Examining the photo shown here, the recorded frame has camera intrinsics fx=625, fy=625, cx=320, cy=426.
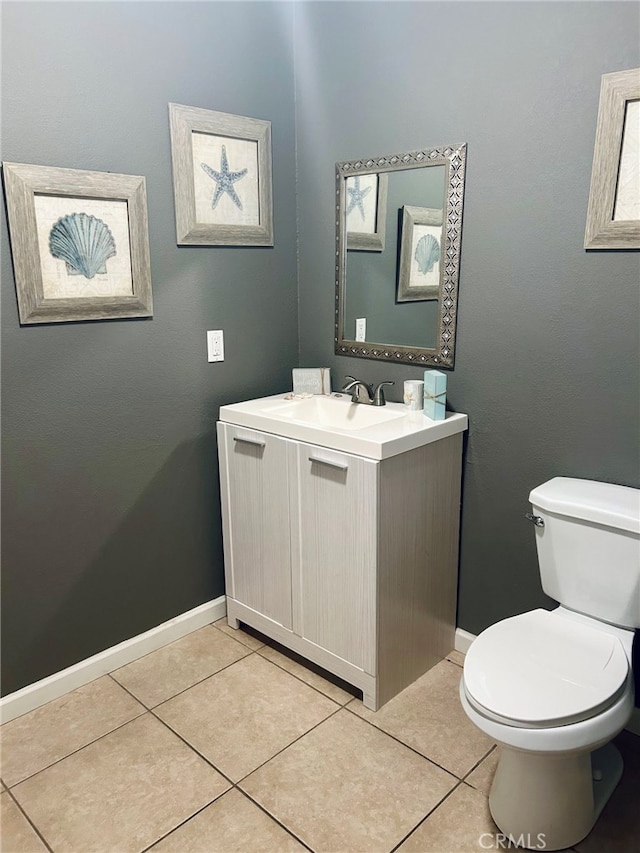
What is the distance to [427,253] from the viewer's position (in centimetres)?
219

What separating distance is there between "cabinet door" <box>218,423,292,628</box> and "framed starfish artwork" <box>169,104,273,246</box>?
2.45 ft

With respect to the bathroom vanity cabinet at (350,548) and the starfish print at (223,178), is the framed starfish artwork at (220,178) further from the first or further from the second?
the bathroom vanity cabinet at (350,548)

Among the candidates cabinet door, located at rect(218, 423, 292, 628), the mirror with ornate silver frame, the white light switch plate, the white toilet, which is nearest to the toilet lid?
the white toilet

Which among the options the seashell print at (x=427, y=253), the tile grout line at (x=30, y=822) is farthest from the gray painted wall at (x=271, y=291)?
the tile grout line at (x=30, y=822)

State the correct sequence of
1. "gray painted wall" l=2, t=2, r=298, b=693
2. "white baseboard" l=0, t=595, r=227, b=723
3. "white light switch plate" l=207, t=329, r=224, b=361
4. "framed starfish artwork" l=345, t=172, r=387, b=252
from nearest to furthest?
"gray painted wall" l=2, t=2, r=298, b=693 → "white baseboard" l=0, t=595, r=227, b=723 → "framed starfish artwork" l=345, t=172, r=387, b=252 → "white light switch plate" l=207, t=329, r=224, b=361

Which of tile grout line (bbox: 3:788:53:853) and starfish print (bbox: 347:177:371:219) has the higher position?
starfish print (bbox: 347:177:371:219)

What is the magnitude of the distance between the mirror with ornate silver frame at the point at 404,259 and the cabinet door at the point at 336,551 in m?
0.58

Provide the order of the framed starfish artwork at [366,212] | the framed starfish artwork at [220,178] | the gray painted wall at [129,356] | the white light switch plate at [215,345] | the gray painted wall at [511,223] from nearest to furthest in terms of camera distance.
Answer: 1. the gray painted wall at [511,223]
2. the gray painted wall at [129,356]
3. the framed starfish artwork at [220,178]
4. the framed starfish artwork at [366,212]
5. the white light switch plate at [215,345]

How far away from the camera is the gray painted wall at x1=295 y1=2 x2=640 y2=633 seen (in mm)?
1790

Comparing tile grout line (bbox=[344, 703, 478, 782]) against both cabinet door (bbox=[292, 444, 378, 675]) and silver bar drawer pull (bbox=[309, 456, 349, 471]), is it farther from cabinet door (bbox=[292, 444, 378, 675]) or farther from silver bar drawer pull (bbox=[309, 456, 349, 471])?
silver bar drawer pull (bbox=[309, 456, 349, 471])

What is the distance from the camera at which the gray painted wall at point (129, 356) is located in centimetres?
190

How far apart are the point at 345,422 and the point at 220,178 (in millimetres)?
1019

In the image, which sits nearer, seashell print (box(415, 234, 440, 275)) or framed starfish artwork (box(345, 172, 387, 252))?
seashell print (box(415, 234, 440, 275))

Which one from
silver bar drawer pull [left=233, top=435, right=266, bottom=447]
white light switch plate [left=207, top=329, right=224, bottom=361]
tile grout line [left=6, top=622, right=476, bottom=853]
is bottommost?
tile grout line [left=6, top=622, right=476, bottom=853]
